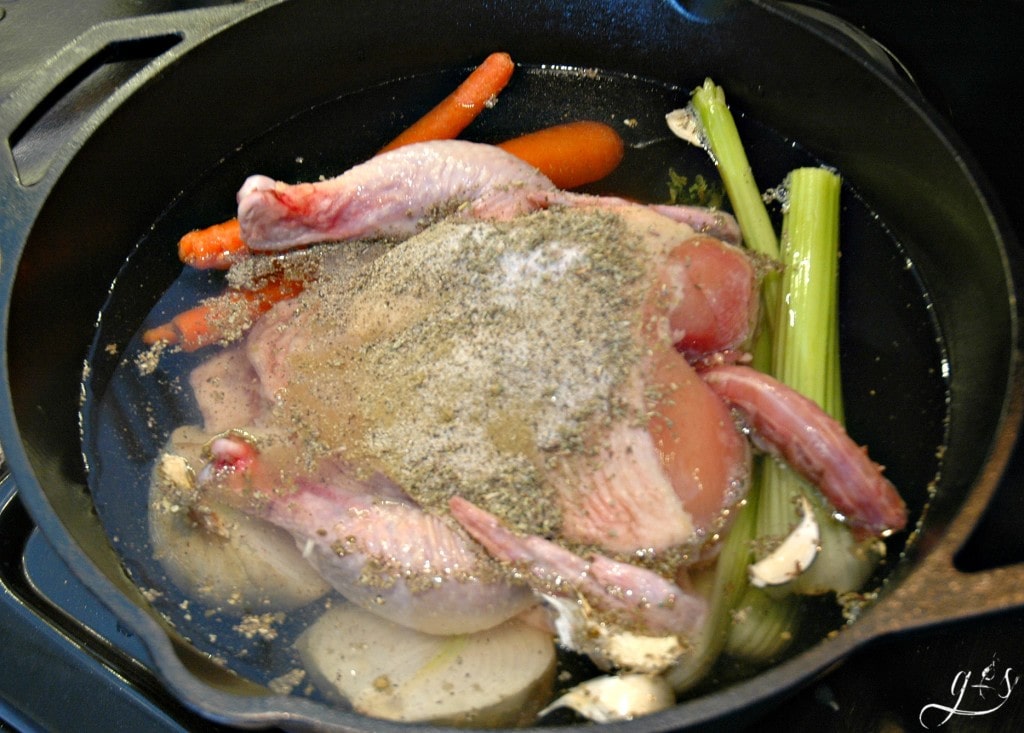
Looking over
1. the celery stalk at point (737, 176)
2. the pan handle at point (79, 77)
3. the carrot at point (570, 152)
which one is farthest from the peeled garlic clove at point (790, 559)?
the pan handle at point (79, 77)

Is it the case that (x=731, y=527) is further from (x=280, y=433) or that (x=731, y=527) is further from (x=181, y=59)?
(x=181, y=59)

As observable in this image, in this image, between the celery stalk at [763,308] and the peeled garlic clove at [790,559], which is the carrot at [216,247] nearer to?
the celery stalk at [763,308]

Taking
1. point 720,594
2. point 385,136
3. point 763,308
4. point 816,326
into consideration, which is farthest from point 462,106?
point 720,594

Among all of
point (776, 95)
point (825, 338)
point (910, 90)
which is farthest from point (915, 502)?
point (776, 95)

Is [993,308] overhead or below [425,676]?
overhead

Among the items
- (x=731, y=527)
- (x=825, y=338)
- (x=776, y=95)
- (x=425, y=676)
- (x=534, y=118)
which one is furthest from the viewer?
(x=534, y=118)

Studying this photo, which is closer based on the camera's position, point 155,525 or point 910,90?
point 155,525
